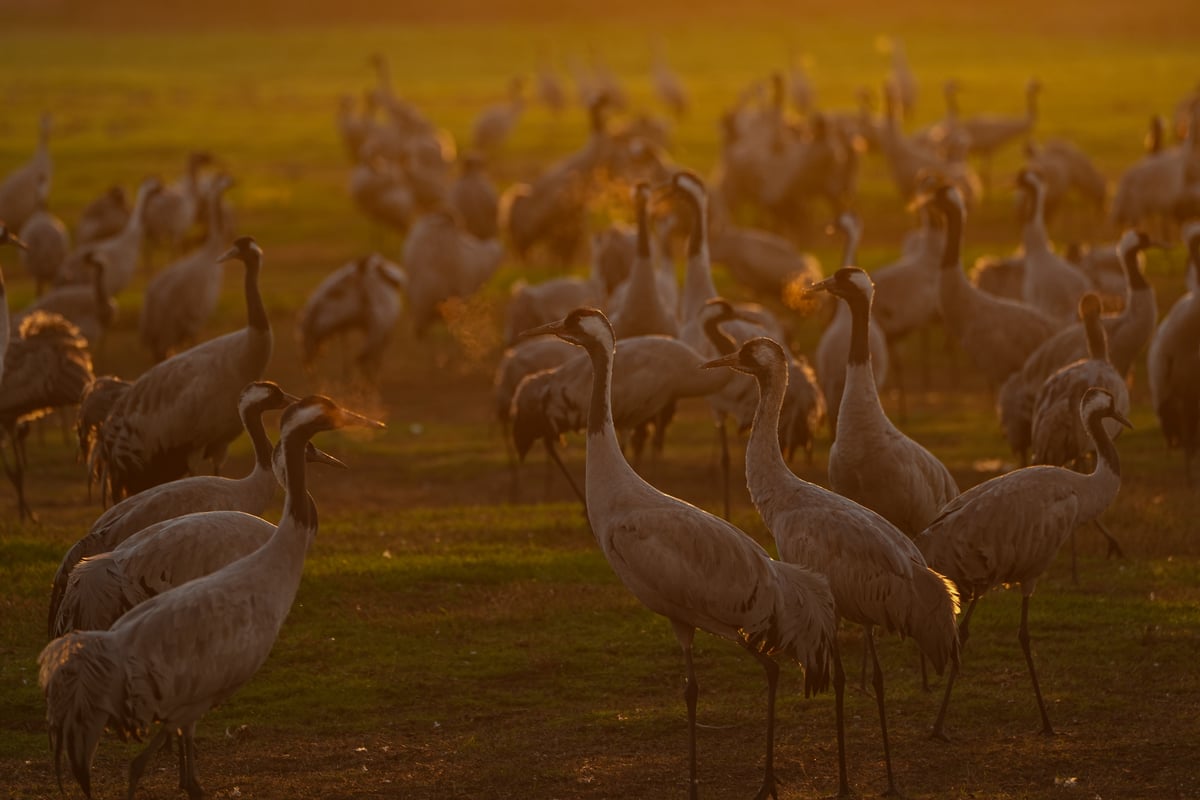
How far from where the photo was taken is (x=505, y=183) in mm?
35094

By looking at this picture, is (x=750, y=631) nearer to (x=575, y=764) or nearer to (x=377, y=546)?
(x=575, y=764)

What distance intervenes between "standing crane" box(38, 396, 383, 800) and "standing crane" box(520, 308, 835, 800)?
129 cm

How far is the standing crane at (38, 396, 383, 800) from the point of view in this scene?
682 cm

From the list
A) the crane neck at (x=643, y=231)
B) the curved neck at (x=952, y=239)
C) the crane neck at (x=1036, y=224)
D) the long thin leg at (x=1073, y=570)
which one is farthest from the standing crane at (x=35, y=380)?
the crane neck at (x=1036, y=224)

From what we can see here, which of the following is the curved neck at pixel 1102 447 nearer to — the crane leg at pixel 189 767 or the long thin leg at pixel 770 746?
the long thin leg at pixel 770 746

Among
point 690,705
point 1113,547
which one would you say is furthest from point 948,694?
point 1113,547

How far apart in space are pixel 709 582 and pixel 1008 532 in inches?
64.6

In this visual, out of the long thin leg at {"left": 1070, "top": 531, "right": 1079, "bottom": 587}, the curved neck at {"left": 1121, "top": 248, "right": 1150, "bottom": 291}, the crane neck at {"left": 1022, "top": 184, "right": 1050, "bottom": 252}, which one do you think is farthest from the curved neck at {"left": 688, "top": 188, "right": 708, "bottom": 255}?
the long thin leg at {"left": 1070, "top": 531, "right": 1079, "bottom": 587}

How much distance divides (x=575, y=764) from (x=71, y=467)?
7.98 meters

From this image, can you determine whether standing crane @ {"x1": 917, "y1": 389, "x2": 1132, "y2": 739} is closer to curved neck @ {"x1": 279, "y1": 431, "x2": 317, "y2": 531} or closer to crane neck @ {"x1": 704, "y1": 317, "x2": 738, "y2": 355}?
curved neck @ {"x1": 279, "y1": 431, "x2": 317, "y2": 531}

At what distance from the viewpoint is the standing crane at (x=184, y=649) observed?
682 centimetres

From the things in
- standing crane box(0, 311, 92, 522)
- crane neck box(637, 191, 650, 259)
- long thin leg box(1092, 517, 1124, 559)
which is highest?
crane neck box(637, 191, 650, 259)

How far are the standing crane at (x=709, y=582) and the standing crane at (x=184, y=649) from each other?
1.29m

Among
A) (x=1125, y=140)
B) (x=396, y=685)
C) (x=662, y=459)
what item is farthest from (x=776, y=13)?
(x=396, y=685)
